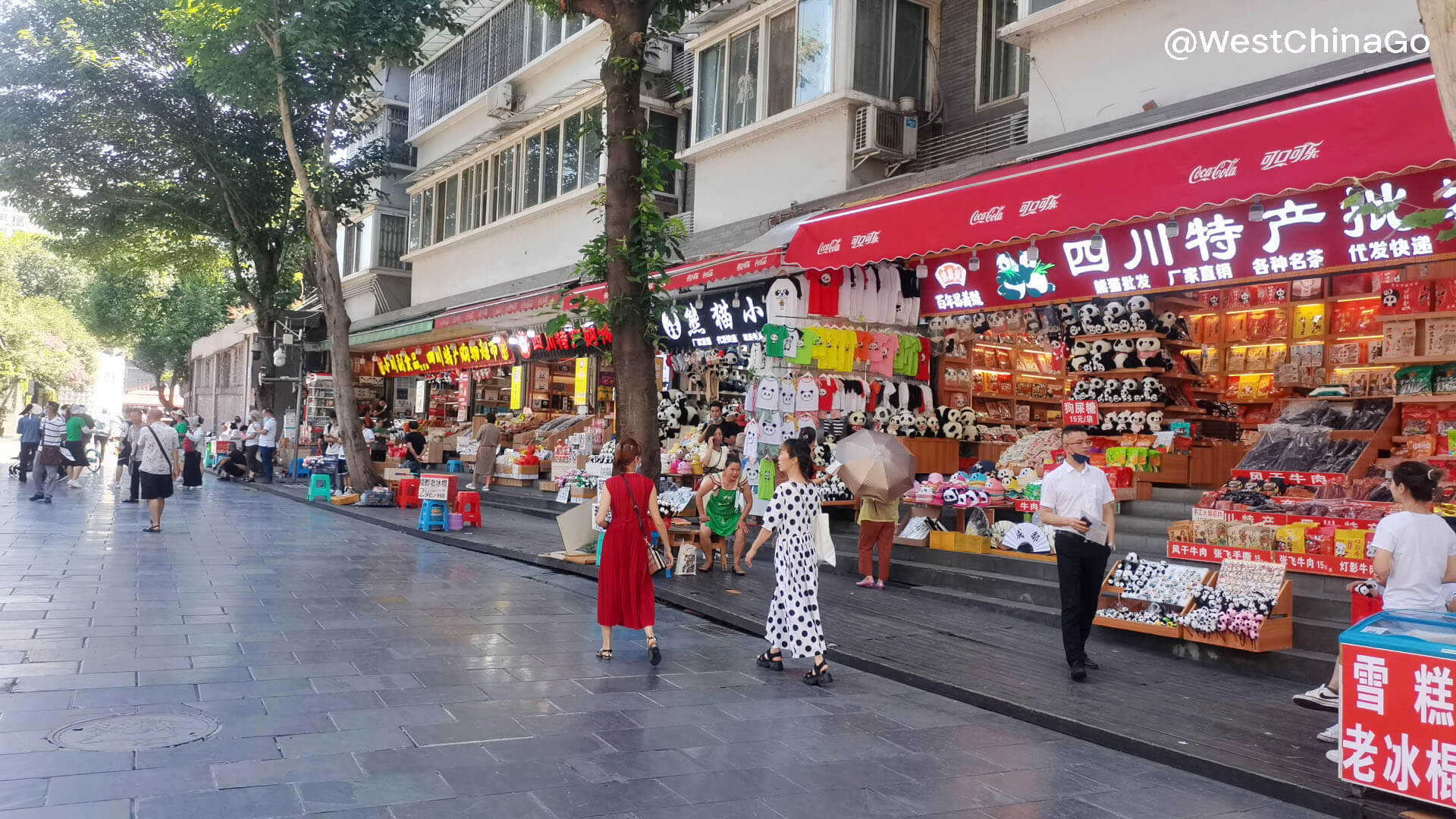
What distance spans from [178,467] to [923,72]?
59.0 feet

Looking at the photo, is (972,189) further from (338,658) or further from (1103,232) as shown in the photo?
(338,658)

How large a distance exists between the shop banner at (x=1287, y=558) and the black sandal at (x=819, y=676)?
12.0 ft

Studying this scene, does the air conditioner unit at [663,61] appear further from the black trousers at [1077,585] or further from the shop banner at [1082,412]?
the black trousers at [1077,585]

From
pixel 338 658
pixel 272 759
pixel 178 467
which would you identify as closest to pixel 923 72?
pixel 338 658

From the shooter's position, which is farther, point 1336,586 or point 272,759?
point 1336,586

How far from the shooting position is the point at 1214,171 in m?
7.86

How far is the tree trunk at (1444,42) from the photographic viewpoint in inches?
147

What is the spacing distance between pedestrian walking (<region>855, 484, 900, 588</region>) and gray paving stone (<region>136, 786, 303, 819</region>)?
695 cm

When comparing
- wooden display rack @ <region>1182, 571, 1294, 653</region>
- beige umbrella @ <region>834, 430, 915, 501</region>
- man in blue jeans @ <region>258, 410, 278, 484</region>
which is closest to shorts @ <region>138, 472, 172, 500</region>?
beige umbrella @ <region>834, 430, 915, 501</region>

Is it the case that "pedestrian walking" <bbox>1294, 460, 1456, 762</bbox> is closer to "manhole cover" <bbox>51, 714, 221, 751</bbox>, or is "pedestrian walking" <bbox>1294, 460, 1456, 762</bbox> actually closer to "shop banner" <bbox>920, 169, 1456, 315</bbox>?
"shop banner" <bbox>920, 169, 1456, 315</bbox>

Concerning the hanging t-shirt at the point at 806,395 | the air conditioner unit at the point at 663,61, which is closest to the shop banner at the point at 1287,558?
the hanging t-shirt at the point at 806,395

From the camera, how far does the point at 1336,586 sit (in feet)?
25.1

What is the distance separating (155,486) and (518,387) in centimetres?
972

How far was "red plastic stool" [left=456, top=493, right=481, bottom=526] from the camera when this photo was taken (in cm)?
1527
